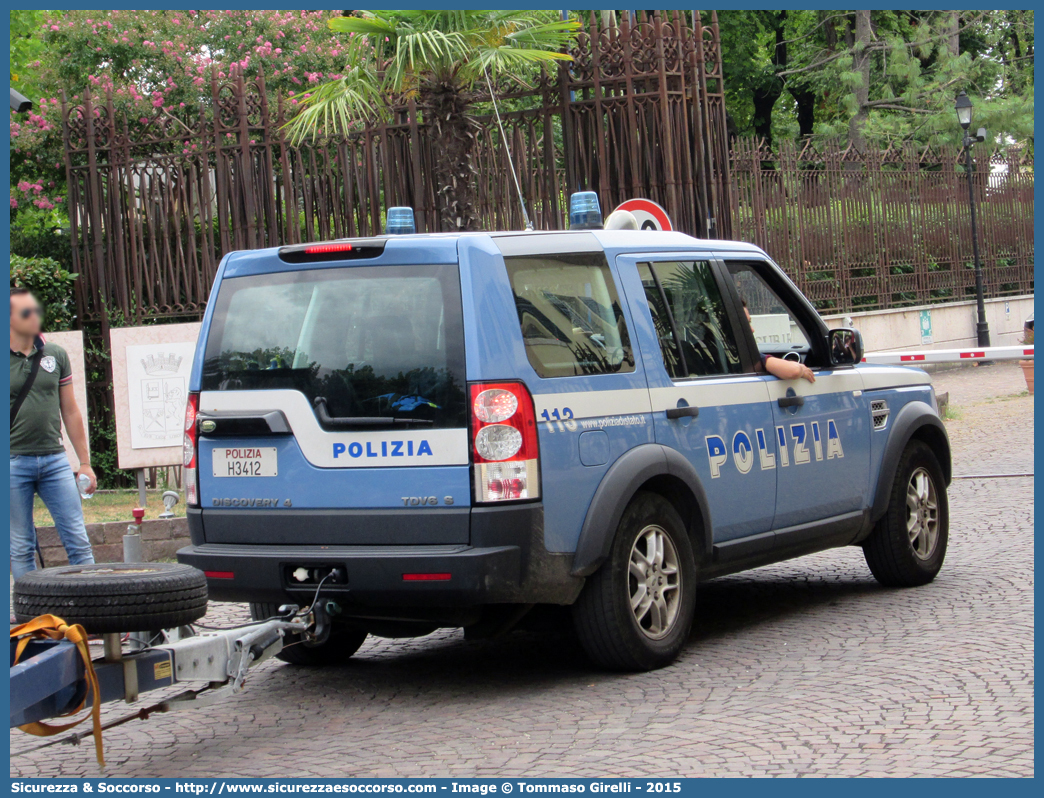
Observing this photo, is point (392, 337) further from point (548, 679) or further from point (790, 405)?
point (790, 405)

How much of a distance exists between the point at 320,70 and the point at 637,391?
2019 cm

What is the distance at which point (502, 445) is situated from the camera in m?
5.20

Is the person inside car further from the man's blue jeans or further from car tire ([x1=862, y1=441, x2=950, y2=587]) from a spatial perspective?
the man's blue jeans

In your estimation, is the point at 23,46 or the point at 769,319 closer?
the point at 769,319

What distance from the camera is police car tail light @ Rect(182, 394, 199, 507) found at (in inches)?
229

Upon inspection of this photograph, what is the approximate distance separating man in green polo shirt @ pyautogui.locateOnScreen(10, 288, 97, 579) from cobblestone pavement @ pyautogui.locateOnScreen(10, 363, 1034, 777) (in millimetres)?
1092

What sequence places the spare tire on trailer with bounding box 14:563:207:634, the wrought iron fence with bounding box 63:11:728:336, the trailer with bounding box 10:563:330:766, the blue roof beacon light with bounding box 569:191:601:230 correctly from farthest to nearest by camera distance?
the wrought iron fence with bounding box 63:11:728:336
the blue roof beacon light with bounding box 569:191:601:230
the spare tire on trailer with bounding box 14:563:207:634
the trailer with bounding box 10:563:330:766

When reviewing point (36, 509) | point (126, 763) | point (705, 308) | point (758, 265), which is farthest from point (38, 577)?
point (36, 509)

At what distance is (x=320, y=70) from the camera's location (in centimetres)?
2455

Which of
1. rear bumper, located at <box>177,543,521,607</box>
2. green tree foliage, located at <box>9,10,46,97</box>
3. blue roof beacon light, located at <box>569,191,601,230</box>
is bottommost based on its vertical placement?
rear bumper, located at <box>177,543,521,607</box>

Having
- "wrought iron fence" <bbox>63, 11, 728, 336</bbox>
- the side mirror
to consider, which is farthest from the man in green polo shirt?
"wrought iron fence" <bbox>63, 11, 728, 336</bbox>

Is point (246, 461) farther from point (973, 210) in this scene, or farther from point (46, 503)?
point (973, 210)

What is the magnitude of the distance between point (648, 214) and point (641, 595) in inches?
243

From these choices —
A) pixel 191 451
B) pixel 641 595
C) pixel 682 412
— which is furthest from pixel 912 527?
pixel 191 451
